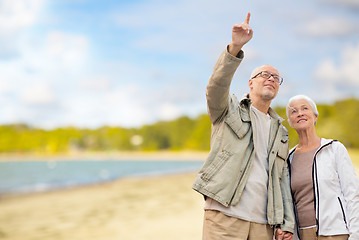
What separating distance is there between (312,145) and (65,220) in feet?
30.3

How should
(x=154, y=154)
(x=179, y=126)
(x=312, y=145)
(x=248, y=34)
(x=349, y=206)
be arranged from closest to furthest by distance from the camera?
(x=248, y=34) < (x=349, y=206) < (x=312, y=145) < (x=154, y=154) < (x=179, y=126)

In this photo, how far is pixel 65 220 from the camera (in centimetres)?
1083

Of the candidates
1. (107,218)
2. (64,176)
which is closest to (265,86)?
(107,218)

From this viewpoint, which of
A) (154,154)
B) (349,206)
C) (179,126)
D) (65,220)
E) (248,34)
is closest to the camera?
(248,34)

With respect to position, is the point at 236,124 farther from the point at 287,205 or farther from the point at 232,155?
the point at 287,205

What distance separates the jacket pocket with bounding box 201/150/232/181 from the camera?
105 inches

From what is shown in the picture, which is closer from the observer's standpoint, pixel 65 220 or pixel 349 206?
pixel 349 206

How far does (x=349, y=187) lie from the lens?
280 centimetres

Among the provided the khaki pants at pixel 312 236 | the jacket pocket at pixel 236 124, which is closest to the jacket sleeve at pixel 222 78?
the jacket pocket at pixel 236 124

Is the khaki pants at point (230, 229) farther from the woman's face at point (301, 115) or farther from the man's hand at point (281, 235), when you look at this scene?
the woman's face at point (301, 115)

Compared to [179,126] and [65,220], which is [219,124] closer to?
[65,220]

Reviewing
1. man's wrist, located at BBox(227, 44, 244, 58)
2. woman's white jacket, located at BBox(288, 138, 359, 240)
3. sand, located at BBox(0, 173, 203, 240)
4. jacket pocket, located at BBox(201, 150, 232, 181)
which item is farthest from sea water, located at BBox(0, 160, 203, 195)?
man's wrist, located at BBox(227, 44, 244, 58)

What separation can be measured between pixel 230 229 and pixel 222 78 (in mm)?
1054

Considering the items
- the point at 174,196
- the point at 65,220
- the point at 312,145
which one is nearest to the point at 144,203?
the point at 174,196
